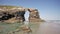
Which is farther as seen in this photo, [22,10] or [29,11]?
[29,11]

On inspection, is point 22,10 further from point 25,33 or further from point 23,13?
point 25,33

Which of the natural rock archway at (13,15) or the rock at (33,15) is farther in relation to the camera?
the rock at (33,15)

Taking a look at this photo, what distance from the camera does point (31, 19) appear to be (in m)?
36.5

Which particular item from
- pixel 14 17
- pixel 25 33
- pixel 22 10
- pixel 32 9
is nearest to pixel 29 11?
pixel 32 9

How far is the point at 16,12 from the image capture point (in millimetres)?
33281

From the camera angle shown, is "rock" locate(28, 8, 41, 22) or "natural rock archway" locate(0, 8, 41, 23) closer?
"natural rock archway" locate(0, 8, 41, 23)

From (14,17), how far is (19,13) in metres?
2.37

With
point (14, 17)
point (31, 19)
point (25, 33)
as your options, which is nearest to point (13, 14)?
point (14, 17)

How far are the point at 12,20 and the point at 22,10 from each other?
4.45 metres

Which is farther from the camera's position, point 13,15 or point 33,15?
point 33,15

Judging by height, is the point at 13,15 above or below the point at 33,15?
above

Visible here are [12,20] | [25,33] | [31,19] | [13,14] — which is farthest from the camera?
[31,19]

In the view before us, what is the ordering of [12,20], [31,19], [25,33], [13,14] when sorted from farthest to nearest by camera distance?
[31,19], [13,14], [12,20], [25,33]

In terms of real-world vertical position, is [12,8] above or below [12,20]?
above
